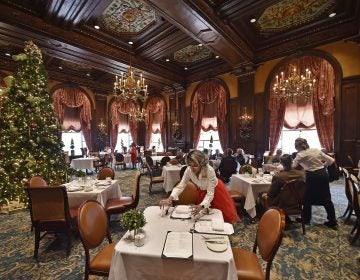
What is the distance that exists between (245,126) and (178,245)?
8.26 meters

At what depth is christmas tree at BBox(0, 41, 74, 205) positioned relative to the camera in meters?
5.37

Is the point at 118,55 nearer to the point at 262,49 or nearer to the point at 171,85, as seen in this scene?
the point at 171,85

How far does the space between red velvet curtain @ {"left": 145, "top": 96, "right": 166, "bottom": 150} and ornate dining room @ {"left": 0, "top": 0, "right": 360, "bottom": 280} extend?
1.14 meters

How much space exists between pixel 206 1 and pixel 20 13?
4.80m

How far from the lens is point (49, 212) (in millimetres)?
3143

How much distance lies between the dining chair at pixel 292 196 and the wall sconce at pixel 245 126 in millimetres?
5838

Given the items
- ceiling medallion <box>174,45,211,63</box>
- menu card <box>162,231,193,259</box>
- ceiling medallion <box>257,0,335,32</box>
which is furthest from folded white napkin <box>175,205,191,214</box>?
ceiling medallion <box>174,45,211,63</box>

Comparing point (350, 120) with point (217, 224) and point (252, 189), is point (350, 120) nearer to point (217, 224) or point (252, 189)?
A: point (252, 189)

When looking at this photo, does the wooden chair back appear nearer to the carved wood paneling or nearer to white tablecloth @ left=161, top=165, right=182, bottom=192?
white tablecloth @ left=161, top=165, right=182, bottom=192

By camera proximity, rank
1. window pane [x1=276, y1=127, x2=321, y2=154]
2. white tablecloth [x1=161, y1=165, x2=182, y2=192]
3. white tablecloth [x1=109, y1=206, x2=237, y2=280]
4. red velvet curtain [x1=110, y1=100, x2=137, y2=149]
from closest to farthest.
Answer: white tablecloth [x1=109, y1=206, x2=237, y2=280] → white tablecloth [x1=161, y1=165, x2=182, y2=192] → window pane [x1=276, y1=127, x2=321, y2=154] → red velvet curtain [x1=110, y1=100, x2=137, y2=149]

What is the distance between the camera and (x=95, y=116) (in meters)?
13.2

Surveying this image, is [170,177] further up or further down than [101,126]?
further down

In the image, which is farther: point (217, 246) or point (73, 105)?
point (73, 105)

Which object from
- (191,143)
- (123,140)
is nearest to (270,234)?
(191,143)
